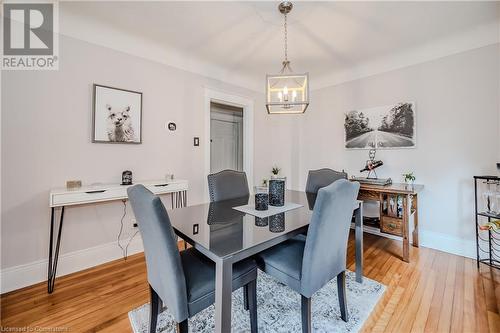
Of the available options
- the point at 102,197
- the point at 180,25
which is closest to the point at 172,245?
the point at 102,197

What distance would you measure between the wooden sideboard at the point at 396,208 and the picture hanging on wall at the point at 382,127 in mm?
658

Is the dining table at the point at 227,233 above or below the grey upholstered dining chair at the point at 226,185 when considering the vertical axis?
below

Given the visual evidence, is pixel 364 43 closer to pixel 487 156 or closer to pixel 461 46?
pixel 461 46

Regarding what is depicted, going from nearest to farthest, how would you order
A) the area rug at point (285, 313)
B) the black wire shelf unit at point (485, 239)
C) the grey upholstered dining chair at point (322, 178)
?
the area rug at point (285, 313) → the black wire shelf unit at point (485, 239) → the grey upholstered dining chair at point (322, 178)

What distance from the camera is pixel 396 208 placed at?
241 cm

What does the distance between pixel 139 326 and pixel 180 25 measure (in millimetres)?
2632

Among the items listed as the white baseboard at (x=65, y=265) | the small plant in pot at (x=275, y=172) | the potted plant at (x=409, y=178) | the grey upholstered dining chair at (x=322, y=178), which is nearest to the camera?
the white baseboard at (x=65, y=265)

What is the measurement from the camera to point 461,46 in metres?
2.38

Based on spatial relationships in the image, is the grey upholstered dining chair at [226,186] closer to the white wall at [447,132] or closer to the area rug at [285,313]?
the area rug at [285,313]

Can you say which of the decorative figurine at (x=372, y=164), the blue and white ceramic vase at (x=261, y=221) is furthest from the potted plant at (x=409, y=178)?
the blue and white ceramic vase at (x=261, y=221)

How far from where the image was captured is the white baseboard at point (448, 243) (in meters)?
2.34

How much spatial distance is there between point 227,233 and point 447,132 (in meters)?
2.88

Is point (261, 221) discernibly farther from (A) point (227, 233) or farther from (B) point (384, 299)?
(B) point (384, 299)

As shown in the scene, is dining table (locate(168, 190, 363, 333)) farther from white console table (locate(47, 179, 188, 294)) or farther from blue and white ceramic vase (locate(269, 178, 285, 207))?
white console table (locate(47, 179, 188, 294))
